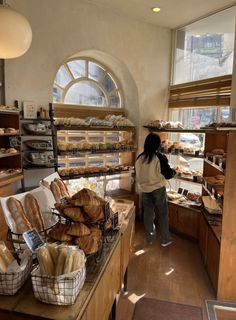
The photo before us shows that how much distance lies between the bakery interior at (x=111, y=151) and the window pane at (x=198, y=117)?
2 centimetres

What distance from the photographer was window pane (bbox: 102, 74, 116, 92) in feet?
14.2

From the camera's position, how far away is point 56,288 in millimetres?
960

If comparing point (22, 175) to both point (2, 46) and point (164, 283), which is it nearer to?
point (2, 46)

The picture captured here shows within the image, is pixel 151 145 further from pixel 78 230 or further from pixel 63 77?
pixel 78 230

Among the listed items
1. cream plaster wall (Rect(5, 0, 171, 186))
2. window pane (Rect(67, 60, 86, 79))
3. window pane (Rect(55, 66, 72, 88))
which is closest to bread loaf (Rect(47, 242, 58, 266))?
A: cream plaster wall (Rect(5, 0, 171, 186))

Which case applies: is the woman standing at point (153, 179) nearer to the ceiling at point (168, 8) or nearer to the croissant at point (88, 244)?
the ceiling at point (168, 8)

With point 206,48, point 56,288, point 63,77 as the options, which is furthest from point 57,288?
point 206,48

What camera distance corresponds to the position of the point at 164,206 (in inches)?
137

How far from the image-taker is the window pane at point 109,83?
4.32m

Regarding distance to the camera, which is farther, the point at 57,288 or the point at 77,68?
the point at 77,68

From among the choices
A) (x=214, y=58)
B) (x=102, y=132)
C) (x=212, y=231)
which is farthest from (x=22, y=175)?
(x=214, y=58)

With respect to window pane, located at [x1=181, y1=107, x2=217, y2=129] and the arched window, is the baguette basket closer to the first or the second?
the arched window

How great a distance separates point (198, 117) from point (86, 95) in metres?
1.79

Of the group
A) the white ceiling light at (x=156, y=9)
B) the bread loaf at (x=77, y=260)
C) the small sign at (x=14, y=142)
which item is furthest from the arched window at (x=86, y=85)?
the bread loaf at (x=77, y=260)
